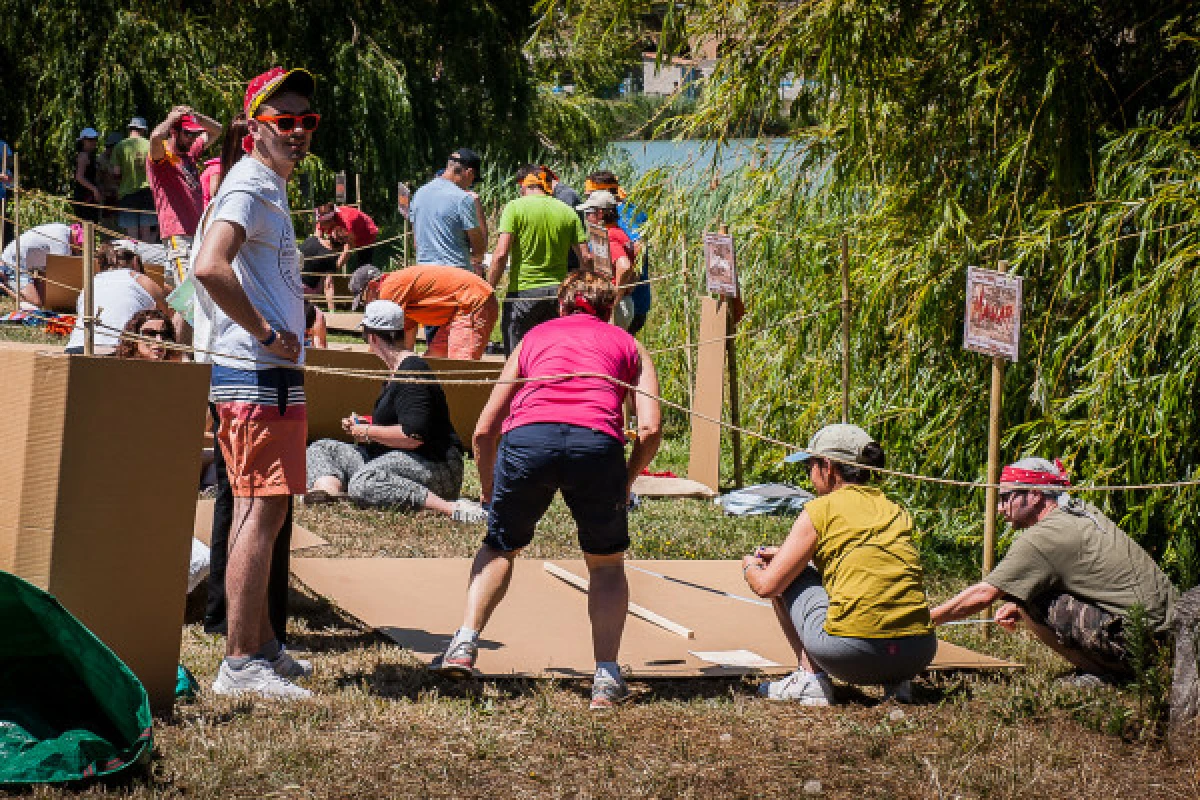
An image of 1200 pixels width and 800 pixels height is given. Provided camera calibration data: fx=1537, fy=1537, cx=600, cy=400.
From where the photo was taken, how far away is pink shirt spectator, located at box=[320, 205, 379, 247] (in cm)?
1392

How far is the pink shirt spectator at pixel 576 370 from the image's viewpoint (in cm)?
491

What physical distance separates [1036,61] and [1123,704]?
10.6 ft

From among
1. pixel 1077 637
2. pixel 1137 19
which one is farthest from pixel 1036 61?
pixel 1077 637

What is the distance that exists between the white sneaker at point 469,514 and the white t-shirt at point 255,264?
3.19 metres

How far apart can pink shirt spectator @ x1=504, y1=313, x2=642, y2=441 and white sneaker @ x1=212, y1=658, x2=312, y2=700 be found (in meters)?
1.07

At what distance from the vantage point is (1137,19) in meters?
6.96

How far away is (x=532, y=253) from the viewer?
10.1 m

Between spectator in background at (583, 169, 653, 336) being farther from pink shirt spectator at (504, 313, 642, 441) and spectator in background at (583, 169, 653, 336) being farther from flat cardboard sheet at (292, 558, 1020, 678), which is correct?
pink shirt spectator at (504, 313, 642, 441)

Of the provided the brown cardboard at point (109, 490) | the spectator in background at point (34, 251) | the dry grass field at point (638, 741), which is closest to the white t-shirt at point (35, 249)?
the spectator in background at point (34, 251)

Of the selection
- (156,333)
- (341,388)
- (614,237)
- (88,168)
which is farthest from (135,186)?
(156,333)

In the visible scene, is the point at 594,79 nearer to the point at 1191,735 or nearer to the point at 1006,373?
the point at 1006,373

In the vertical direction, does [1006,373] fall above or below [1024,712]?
above

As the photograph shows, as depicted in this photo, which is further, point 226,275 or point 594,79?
point 594,79

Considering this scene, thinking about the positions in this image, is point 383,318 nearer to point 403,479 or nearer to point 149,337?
point 403,479
